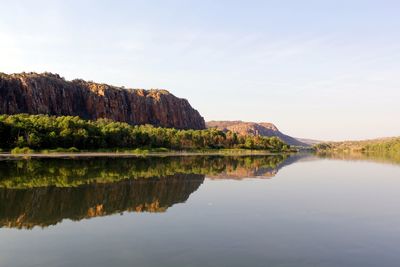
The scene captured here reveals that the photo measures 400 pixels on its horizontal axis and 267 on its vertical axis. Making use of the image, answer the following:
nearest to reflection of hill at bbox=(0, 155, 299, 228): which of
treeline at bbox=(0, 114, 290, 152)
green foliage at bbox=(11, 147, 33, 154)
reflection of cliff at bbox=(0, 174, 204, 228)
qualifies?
reflection of cliff at bbox=(0, 174, 204, 228)

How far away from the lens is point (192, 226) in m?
16.3

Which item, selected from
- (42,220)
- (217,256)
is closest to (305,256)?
(217,256)

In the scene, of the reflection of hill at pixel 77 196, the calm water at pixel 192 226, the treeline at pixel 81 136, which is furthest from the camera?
the treeline at pixel 81 136

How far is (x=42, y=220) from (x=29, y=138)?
213 ft

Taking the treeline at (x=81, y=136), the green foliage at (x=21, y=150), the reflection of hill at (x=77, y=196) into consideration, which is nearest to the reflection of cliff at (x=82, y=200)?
the reflection of hill at (x=77, y=196)

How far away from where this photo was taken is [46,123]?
84.2 meters

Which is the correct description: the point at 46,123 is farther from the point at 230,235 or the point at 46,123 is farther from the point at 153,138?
the point at 230,235

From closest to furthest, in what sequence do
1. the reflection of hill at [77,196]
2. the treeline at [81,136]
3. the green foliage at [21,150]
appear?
the reflection of hill at [77,196]
the green foliage at [21,150]
the treeline at [81,136]

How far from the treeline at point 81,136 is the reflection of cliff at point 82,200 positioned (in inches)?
2146

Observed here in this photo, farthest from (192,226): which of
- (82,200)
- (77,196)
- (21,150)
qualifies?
(21,150)

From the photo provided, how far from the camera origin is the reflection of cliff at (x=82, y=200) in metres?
18.1

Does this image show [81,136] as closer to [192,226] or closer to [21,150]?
[21,150]

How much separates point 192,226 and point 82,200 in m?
9.17

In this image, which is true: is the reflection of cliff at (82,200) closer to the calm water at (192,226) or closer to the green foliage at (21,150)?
the calm water at (192,226)
